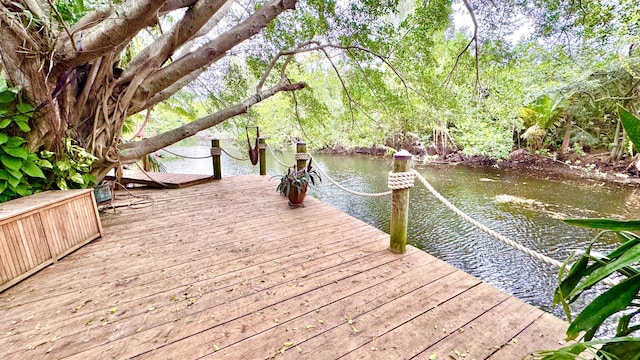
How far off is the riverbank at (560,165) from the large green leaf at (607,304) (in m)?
9.91

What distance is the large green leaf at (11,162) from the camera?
1896mm

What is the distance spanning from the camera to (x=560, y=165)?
31.7 feet

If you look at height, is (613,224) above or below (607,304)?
above

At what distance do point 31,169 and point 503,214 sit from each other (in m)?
6.88

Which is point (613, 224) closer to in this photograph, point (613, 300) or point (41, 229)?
point (613, 300)

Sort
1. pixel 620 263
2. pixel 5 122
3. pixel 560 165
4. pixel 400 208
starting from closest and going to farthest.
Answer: pixel 620 263
pixel 5 122
pixel 400 208
pixel 560 165

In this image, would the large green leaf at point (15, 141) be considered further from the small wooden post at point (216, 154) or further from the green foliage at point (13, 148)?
the small wooden post at point (216, 154)

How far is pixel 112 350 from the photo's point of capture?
119 cm

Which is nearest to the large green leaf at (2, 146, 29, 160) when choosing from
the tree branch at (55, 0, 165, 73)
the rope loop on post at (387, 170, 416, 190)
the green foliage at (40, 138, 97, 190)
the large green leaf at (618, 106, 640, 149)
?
the green foliage at (40, 138, 97, 190)

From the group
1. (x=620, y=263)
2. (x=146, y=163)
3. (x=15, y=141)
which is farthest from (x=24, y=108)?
(x=146, y=163)

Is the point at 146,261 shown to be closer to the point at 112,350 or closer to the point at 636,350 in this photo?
the point at 112,350

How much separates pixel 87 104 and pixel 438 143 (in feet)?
42.5

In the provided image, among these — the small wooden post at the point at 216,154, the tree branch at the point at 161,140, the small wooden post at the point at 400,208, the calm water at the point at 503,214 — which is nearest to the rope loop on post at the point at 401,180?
the small wooden post at the point at 400,208

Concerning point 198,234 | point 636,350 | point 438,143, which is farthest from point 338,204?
point 438,143
